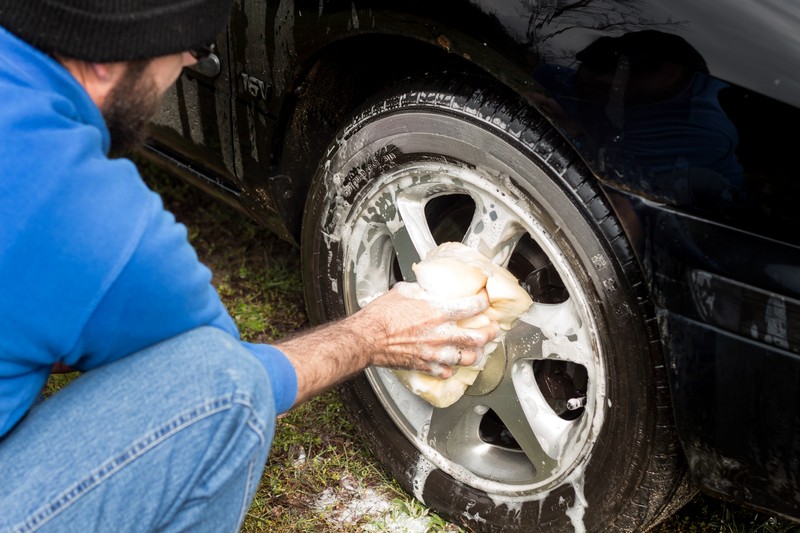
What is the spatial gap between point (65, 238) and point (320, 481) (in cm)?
119

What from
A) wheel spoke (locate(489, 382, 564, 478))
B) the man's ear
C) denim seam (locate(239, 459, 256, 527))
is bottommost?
denim seam (locate(239, 459, 256, 527))

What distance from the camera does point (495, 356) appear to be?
192 cm

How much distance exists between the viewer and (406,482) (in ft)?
7.17

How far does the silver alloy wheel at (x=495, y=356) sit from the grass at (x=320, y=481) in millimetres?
196

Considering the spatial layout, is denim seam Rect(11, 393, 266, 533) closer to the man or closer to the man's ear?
the man

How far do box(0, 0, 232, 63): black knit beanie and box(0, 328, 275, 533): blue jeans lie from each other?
472mm

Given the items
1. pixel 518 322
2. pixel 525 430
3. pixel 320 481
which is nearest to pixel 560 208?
pixel 518 322

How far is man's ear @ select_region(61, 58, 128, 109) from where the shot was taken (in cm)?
139

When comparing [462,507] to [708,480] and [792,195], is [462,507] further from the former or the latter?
[792,195]

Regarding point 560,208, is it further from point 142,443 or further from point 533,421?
point 142,443

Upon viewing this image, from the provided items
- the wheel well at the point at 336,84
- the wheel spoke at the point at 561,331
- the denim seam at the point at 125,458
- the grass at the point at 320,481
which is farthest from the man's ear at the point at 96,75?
the grass at the point at 320,481

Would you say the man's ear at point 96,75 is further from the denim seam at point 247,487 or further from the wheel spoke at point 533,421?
the wheel spoke at point 533,421

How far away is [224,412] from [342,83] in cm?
93

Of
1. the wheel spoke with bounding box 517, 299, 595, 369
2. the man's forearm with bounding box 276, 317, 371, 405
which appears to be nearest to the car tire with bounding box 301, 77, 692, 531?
the wheel spoke with bounding box 517, 299, 595, 369
